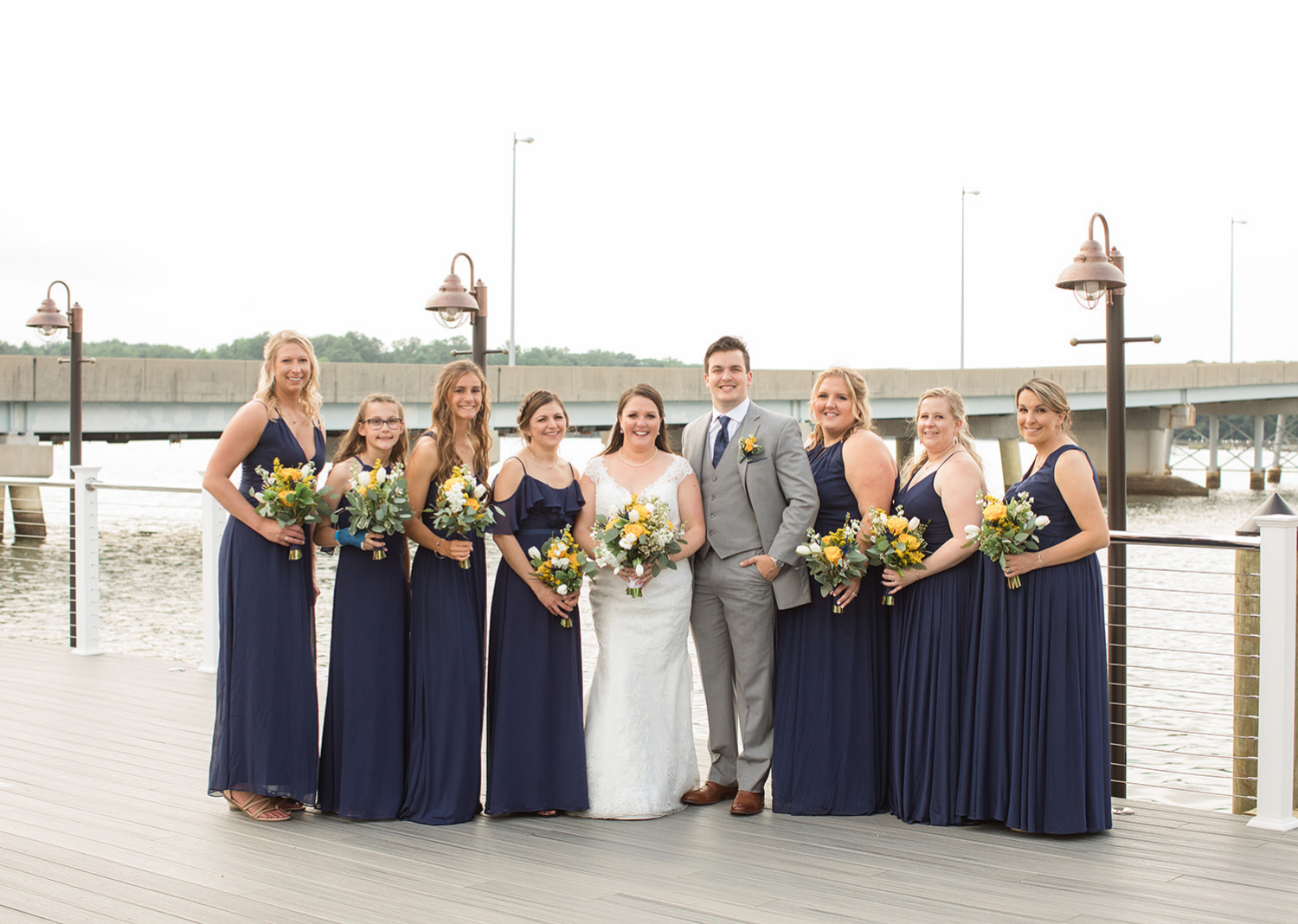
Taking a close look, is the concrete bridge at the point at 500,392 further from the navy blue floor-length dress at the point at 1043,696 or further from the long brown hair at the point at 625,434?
the navy blue floor-length dress at the point at 1043,696

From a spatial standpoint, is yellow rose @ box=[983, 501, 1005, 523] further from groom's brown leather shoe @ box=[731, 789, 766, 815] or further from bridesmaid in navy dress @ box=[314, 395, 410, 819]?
bridesmaid in navy dress @ box=[314, 395, 410, 819]

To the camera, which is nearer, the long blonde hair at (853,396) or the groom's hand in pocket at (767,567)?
the groom's hand in pocket at (767,567)

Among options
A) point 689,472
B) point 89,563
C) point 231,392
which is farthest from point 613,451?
point 231,392

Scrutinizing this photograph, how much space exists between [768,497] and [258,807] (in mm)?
2621

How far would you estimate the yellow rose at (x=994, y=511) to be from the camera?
15.6 ft

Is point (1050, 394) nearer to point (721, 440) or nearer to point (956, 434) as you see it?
point (956, 434)

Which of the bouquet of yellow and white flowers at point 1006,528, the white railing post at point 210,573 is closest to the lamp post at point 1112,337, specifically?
the bouquet of yellow and white flowers at point 1006,528

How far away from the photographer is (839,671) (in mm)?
5238

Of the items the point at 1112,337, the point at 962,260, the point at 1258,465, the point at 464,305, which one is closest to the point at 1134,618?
the point at 1112,337

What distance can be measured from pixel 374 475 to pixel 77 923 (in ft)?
6.46

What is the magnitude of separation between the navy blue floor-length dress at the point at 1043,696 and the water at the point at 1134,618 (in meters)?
0.40

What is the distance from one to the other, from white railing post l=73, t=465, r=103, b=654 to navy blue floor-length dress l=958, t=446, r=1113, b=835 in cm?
666

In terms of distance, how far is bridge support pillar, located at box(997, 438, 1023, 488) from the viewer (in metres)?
47.6

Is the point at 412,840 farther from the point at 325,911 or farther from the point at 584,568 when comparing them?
the point at 584,568
